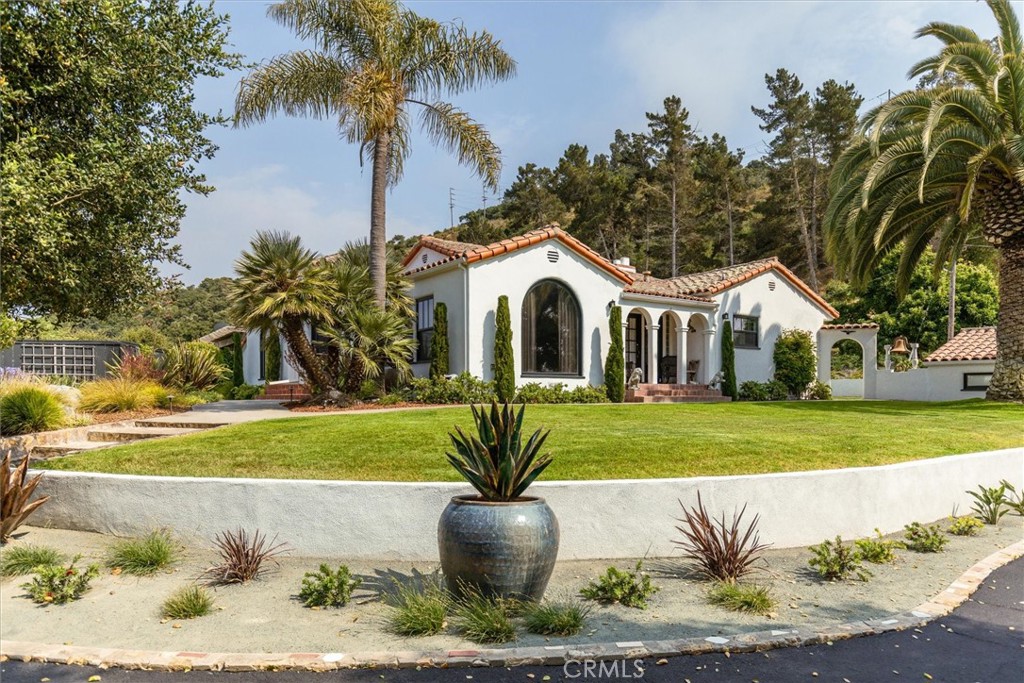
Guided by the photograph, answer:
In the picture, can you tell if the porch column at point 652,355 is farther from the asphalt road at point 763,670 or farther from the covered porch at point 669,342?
the asphalt road at point 763,670

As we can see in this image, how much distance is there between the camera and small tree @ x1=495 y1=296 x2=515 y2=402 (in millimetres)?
19328

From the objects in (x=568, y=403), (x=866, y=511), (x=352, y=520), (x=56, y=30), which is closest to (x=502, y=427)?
(x=352, y=520)

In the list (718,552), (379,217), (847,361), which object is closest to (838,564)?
(718,552)

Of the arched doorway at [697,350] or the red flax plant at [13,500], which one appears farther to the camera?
the arched doorway at [697,350]

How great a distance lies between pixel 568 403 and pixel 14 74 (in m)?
14.5

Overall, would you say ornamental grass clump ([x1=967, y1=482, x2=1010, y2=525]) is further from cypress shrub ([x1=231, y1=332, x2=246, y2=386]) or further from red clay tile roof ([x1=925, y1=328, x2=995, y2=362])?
cypress shrub ([x1=231, y1=332, x2=246, y2=386])

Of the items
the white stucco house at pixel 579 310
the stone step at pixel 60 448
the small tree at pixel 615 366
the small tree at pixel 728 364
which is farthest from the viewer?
the small tree at pixel 728 364

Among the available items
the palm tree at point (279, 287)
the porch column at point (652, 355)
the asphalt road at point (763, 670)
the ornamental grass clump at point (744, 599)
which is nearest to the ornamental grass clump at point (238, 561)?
the asphalt road at point (763, 670)

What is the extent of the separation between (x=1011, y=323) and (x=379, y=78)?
684 inches

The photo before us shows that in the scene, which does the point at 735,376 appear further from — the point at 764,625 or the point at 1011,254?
the point at 764,625

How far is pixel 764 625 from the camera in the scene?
6.03 meters

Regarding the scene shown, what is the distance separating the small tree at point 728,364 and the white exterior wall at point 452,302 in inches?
405

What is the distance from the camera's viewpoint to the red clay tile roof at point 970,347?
23.3 meters

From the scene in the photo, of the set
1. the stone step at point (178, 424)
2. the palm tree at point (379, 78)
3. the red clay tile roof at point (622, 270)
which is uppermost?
the palm tree at point (379, 78)
